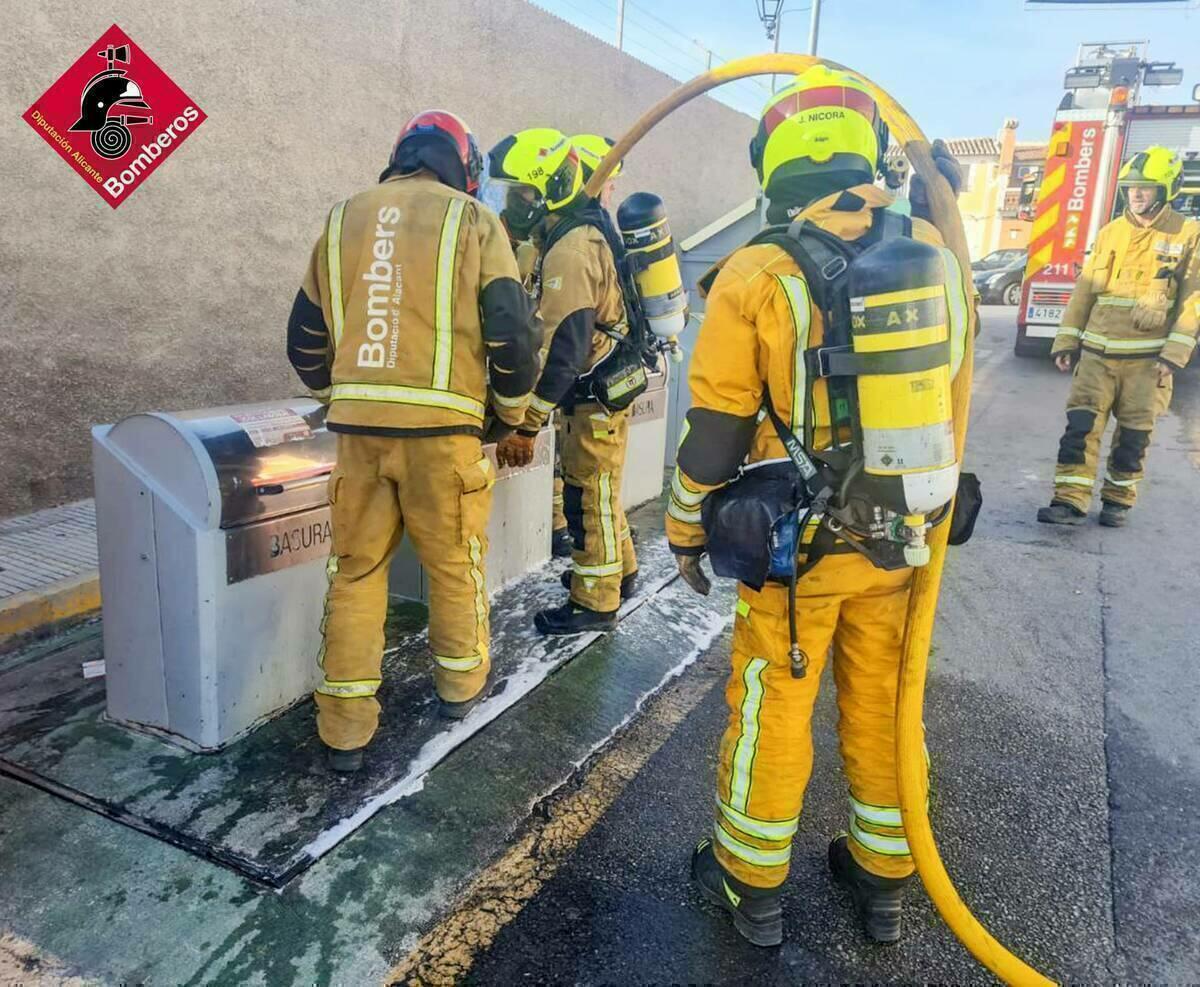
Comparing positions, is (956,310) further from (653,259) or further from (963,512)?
(653,259)

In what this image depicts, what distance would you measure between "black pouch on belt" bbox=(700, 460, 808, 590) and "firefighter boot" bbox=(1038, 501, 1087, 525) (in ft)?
14.8

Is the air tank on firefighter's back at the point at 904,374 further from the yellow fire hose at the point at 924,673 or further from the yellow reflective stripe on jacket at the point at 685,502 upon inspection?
the yellow reflective stripe on jacket at the point at 685,502

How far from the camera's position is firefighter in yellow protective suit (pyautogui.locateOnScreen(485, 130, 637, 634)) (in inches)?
134

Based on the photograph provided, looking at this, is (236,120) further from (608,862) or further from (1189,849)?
(1189,849)

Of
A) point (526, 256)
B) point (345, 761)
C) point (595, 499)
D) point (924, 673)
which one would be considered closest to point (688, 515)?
point (924, 673)

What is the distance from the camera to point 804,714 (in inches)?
87.5

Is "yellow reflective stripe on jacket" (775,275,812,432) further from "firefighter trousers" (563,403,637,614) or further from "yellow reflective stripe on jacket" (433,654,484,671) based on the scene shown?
"firefighter trousers" (563,403,637,614)

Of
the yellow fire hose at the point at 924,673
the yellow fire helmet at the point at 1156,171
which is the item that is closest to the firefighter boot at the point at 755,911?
the yellow fire hose at the point at 924,673

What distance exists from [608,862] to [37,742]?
6.40 feet

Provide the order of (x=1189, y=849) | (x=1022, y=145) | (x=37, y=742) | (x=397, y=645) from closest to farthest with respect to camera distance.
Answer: (x=1189, y=849) < (x=37, y=742) < (x=397, y=645) < (x=1022, y=145)

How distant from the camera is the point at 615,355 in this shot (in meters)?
3.79

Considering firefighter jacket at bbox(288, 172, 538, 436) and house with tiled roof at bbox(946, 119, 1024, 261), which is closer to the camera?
firefighter jacket at bbox(288, 172, 538, 436)

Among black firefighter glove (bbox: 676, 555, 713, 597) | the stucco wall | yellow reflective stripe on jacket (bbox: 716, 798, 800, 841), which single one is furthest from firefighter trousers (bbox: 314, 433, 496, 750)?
the stucco wall

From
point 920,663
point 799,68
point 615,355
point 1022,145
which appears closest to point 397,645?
point 615,355
